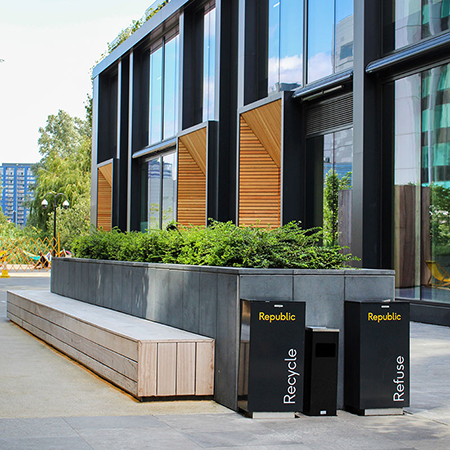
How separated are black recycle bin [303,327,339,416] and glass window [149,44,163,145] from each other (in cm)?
2229

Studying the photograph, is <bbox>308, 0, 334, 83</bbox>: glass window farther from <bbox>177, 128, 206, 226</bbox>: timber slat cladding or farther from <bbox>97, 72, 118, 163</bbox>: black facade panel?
<bbox>97, 72, 118, 163</bbox>: black facade panel

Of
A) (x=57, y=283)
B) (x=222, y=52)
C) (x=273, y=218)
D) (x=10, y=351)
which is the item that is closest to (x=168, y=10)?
(x=222, y=52)

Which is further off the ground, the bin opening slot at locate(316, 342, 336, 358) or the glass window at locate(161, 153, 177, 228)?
the glass window at locate(161, 153, 177, 228)

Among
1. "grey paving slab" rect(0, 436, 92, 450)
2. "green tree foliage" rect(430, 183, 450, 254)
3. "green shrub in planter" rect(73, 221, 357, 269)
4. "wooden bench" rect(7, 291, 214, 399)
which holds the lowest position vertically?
"grey paving slab" rect(0, 436, 92, 450)

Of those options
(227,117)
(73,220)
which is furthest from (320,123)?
(73,220)

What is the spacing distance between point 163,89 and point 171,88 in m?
0.91

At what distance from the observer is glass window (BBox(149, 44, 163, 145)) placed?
28.1 metres

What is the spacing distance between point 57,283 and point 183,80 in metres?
11.7

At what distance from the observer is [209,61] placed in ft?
77.0

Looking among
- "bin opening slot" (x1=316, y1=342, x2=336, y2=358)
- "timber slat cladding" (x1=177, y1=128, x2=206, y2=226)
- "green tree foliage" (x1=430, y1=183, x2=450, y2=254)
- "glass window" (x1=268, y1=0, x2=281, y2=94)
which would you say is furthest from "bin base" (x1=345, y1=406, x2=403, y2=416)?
"timber slat cladding" (x1=177, y1=128, x2=206, y2=226)

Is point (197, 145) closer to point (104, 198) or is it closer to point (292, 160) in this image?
point (292, 160)

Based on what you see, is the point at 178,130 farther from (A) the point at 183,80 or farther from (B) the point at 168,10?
(B) the point at 168,10

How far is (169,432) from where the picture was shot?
5.39 metres

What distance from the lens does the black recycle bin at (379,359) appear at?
625cm
